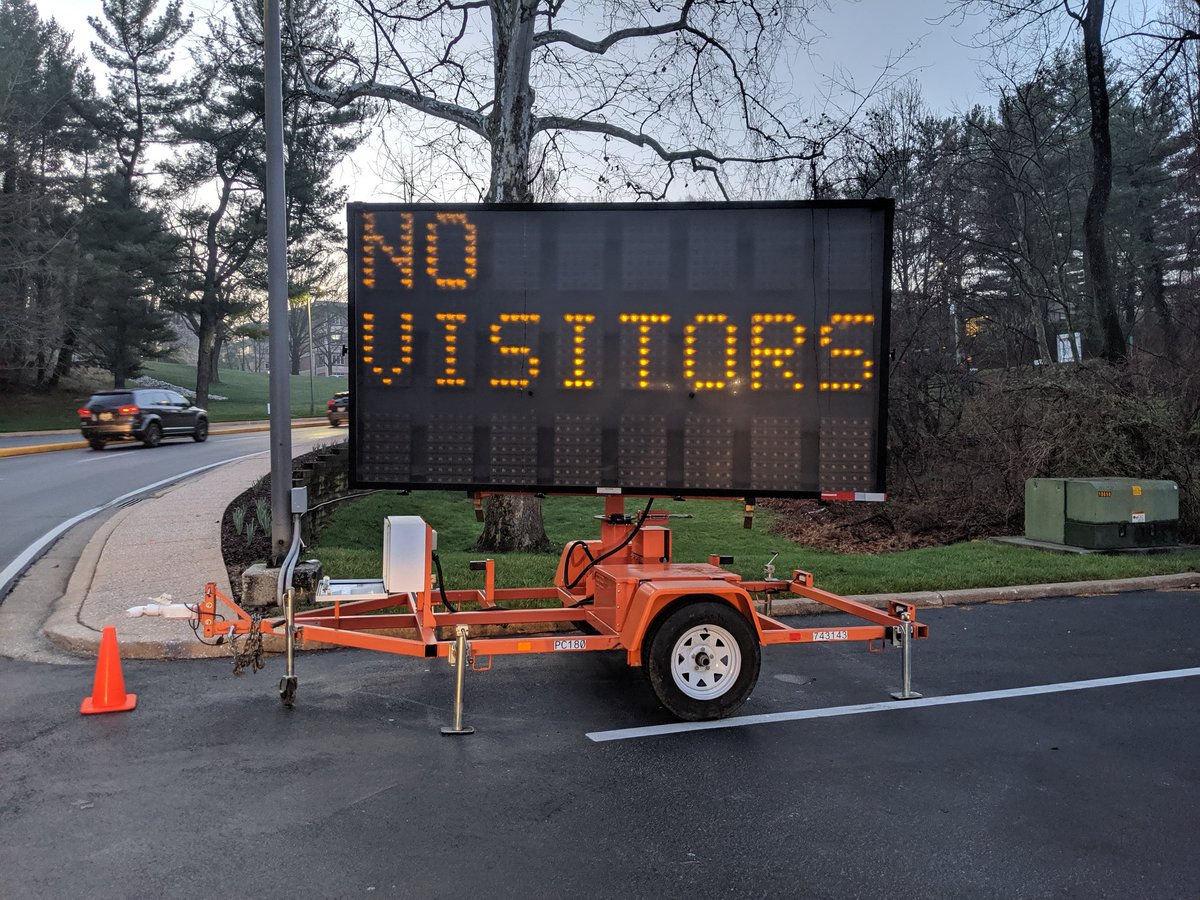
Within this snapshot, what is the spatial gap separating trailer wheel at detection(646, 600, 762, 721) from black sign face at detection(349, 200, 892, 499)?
0.91 metres

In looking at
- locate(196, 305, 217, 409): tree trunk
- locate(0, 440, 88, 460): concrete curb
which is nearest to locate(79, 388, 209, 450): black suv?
locate(0, 440, 88, 460): concrete curb

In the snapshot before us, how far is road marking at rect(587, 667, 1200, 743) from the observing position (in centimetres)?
540

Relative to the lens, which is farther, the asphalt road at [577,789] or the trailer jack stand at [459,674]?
the trailer jack stand at [459,674]

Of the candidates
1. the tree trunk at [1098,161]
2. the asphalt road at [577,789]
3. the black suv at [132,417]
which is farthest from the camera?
the black suv at [132,417]

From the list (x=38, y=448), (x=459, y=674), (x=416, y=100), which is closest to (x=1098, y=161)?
(x=416, y=100)

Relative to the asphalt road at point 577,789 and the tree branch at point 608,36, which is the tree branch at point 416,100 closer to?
the tree branch at point 608,36

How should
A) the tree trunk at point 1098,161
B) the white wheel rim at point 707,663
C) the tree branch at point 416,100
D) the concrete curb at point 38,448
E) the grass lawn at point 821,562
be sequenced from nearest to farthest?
the white wheel rim at point 707,663 < the grass lawn at point 821,562 < the tree branch at point 416,100 < the tree trunk at point 1098,161 < the concrete curb at point 38,448

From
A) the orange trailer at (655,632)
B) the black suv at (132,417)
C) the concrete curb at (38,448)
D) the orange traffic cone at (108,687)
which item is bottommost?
the orange traffic cone at (108,687)

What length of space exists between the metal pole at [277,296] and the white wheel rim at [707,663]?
447 cm

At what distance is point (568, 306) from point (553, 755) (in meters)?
2.87

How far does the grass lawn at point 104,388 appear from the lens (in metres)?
37.4

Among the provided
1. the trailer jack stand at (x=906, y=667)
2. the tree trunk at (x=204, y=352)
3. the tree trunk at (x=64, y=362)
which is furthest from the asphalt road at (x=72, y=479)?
the tree trunk at (x=64, y=362)

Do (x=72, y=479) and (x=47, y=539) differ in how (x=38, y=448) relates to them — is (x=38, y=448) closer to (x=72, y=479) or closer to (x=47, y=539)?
(x=72, y=479)

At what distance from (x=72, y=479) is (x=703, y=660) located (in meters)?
18.0
